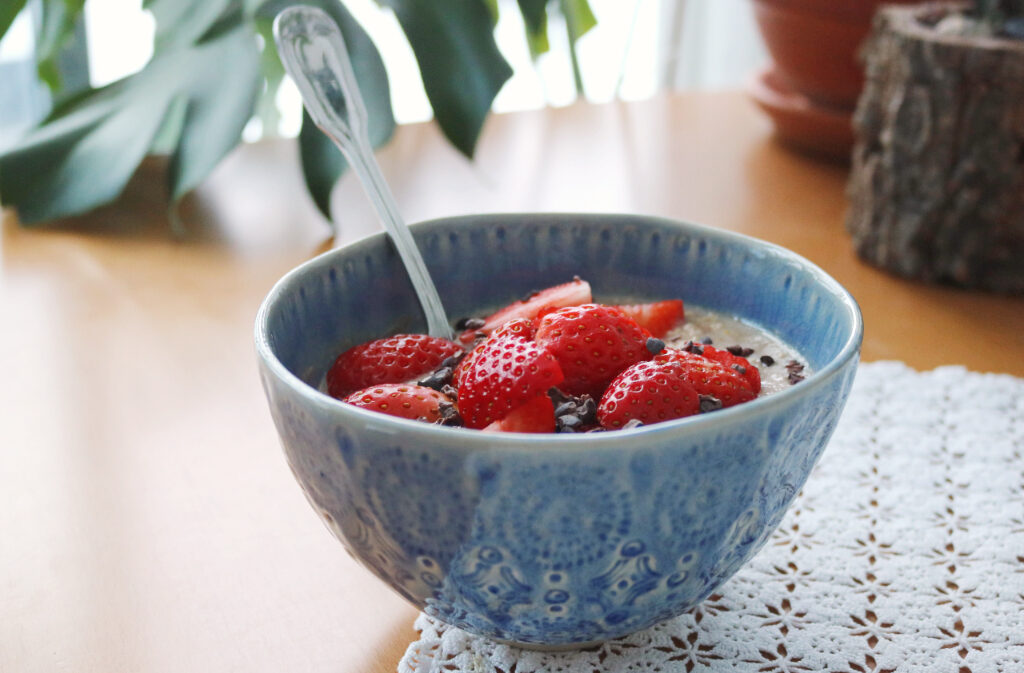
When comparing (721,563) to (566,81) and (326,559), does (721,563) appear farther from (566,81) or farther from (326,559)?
(566,81)

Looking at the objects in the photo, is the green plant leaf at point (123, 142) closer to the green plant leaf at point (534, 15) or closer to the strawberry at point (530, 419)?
the green plant leaf at point (534, 15)

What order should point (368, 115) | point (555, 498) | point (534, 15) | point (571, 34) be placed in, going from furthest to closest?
point (571, 34) < point (534, 15) < point (368, 115) < point (555, 498)

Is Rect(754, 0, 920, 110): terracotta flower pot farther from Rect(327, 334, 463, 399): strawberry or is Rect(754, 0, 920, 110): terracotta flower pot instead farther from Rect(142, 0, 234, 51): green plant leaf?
Rect(327, 334, 463, 399): strawberry

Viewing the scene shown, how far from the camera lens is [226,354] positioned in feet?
2.71

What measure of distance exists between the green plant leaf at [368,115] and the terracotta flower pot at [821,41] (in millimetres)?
453

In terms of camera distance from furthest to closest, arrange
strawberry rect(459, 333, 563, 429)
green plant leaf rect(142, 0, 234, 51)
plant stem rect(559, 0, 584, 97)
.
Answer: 1. plant stem rect(559, 0, 584, 97)
2. green plant leaf rect(142, 0, 234, 51)
3. strawberry rect(459, 333, 563, 429)

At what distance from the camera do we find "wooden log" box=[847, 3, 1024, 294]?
0.86m

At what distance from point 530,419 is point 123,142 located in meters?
0.72

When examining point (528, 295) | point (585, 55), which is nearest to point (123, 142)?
point (528, 295)

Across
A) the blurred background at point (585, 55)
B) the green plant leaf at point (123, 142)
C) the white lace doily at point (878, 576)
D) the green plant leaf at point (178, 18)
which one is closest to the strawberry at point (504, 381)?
the white lace doily at point (878, 576)

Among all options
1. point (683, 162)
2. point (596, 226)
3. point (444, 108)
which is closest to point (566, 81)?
point (683, 162)

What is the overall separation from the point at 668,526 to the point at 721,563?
0.06 metres

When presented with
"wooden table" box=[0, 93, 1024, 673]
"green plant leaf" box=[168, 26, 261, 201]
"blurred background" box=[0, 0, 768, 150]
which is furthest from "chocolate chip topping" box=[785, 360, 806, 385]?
"blurred background" box=[0, 0, 768, 150]

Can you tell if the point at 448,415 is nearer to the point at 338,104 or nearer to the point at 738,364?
the point at 738,364
